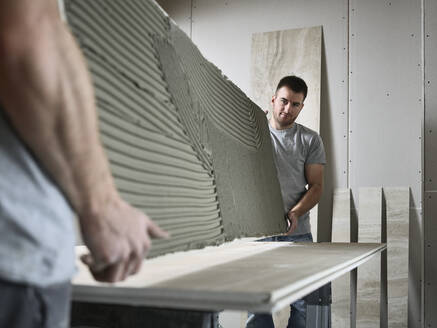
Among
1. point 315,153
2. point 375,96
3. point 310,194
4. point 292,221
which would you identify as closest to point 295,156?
point 315,153

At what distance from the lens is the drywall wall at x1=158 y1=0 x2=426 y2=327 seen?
12.3ft

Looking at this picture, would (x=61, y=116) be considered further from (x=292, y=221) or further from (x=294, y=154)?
(x=294, y=154)

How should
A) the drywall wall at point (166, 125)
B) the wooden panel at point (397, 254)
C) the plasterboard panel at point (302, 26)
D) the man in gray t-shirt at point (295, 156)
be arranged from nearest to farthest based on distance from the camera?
the drywall wall at point (166, 125), the man in gray t-shirt at point (295, 156), the wooden panel at point (397, 254), the plasterboard panel at point (302, 26)

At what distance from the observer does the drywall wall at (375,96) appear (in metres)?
3.75

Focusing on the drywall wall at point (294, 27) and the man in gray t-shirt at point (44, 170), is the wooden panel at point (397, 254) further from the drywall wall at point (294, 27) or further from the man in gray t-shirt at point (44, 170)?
the man in gray t-shirt at point (44, 170)

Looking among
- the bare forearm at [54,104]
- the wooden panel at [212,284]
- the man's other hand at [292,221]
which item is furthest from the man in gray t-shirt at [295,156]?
the bare forearm at [54,104]

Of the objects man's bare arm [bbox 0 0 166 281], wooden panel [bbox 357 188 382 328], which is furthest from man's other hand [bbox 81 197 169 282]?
wooden panel [bbox 357 188 382 328]

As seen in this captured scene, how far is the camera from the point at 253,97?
4.23 metres

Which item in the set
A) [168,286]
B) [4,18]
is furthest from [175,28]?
[4,18]

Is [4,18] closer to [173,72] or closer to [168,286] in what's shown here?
[168,286]

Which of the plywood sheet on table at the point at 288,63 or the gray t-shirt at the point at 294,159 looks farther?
the plywood sheet on table at the point at 288,63

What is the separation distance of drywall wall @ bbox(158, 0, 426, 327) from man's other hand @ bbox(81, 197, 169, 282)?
3.25 meters

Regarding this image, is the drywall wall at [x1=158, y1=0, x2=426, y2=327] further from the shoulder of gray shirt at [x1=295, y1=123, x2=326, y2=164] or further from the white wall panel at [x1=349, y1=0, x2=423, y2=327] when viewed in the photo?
the shoulder of gray shirt at [x1=295, y1=123, x2=326, y2=164]

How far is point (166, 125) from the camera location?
4.66 ft
